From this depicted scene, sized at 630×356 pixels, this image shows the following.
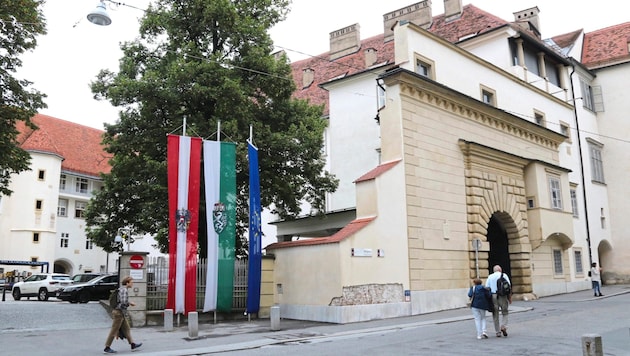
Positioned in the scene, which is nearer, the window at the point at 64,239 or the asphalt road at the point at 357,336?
the asphalt road at the point at 357,336

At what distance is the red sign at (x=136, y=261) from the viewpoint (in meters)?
17.8

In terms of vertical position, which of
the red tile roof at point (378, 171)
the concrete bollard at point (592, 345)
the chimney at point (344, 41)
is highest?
the chimney at point (344, 41)

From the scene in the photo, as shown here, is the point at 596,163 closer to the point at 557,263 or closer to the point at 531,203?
the point at 557,263

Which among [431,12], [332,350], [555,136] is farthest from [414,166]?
[431,12]

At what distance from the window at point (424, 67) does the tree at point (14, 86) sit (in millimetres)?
14849

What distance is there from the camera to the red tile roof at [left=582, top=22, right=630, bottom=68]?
124ft

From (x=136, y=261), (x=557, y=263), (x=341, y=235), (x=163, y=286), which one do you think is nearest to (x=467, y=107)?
(x=341, y=235)

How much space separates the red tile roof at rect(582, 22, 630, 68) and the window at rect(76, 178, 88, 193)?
49.1 metres

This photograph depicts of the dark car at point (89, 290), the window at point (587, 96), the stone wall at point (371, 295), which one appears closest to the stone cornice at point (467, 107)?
the stone wall at point (371, 295)

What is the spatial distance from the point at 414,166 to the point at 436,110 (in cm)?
300

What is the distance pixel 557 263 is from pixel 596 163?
11622 millimetres

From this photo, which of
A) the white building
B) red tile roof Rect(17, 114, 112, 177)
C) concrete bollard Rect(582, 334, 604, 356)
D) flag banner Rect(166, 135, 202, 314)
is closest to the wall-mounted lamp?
flag banner Rect(166, 135, 202, 314)

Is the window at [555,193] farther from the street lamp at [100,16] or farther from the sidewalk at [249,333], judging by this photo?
the street lamp at [100,16]

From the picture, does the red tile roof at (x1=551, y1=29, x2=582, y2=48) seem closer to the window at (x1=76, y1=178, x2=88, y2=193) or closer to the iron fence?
the iron fence
